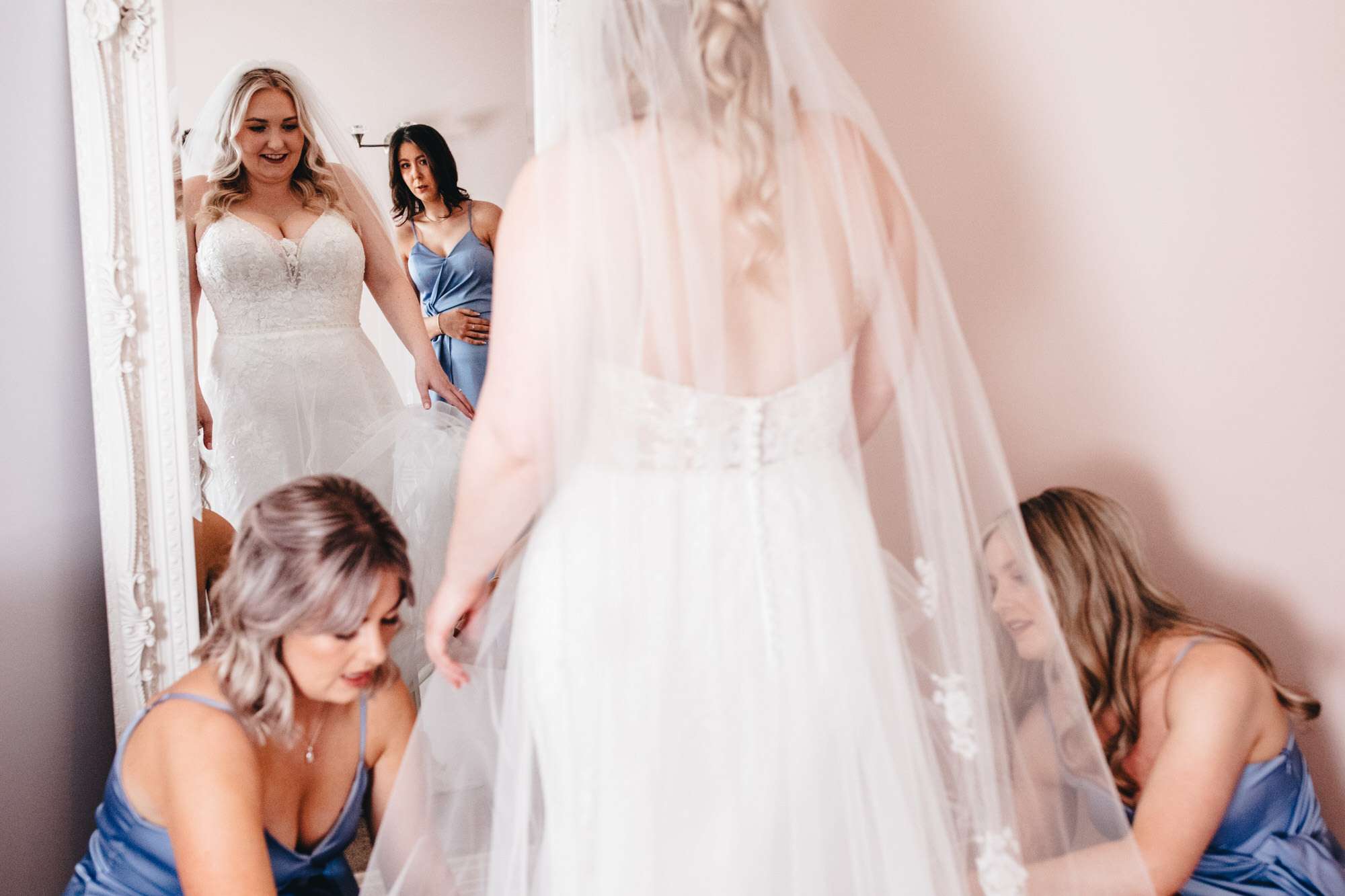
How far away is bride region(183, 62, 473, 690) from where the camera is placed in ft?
4.68

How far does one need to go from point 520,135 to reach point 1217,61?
108cm

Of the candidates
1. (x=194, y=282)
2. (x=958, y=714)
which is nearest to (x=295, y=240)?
(x=194, y=282)

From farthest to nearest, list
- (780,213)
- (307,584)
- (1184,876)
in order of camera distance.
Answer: (1184,876) → (307,584) → (780,213)

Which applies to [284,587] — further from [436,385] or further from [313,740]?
[436,385]

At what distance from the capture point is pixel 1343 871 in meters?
1.32

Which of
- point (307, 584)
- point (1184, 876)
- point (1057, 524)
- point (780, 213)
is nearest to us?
point (780, 213)

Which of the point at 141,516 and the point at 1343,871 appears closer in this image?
the point at 1343,871

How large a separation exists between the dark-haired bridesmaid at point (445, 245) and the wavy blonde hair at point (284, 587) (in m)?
0.41

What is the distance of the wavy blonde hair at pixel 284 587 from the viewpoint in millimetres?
1126

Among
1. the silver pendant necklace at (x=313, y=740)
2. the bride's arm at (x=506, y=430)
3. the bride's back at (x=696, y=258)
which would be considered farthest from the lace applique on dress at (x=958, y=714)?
the silver pendant necklace at (x=313, y=740)

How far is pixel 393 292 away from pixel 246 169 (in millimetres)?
279

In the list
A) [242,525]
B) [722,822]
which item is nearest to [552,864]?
[722,822]

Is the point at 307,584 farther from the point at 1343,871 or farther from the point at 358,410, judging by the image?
the point at 1343,871

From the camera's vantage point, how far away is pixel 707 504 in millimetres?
1041
